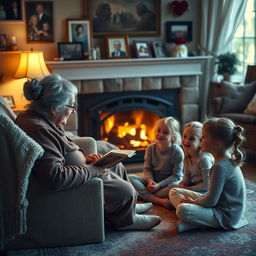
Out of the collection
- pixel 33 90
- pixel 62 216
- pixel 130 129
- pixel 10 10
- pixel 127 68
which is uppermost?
pixel 10 10

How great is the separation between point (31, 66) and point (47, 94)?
6.80 ft

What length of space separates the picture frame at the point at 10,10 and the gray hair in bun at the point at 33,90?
8.19 feet

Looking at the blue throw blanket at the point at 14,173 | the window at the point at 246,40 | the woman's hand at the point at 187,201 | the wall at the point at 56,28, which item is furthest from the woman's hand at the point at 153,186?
the window at the point at 246,40

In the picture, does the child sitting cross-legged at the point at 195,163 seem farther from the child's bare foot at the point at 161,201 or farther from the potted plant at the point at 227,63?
the potted plant at the point at 227,63

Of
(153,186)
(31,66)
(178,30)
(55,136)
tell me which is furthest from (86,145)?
(178,30)

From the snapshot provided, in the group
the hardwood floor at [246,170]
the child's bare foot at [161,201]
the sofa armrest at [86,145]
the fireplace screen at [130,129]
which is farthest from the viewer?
the fireplace screen at [130,129]

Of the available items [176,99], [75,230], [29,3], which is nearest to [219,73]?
[176,99]

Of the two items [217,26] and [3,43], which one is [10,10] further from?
[217,26]

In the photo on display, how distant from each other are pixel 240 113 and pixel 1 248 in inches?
128

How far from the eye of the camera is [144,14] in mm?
5371

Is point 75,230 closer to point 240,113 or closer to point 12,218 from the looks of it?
point 12,218

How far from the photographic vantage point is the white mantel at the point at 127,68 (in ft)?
16.3

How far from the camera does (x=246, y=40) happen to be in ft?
19.7

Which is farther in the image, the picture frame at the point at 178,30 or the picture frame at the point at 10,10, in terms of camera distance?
the picture frame at the point at 178,30
